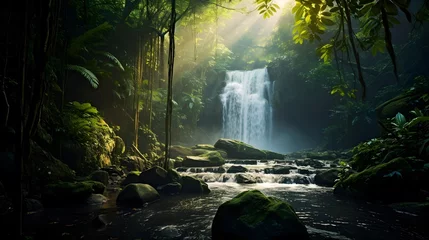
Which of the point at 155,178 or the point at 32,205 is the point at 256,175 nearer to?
the point at 155,178

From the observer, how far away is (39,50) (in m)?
1.96

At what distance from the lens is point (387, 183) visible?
6258mm

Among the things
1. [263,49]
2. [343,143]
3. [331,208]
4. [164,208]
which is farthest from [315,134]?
[164,208]

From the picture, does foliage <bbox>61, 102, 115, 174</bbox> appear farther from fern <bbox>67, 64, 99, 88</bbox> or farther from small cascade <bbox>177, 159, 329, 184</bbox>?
small cascade <bbox>177, 159, 329, 184</bbox>

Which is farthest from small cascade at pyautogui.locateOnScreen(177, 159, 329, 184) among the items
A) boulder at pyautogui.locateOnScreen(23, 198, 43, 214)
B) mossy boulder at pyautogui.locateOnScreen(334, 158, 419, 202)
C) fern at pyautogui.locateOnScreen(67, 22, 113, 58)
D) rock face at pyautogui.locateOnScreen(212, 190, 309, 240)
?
fern at pyautogui.locateOnScreen(67, 22, 113, 58)

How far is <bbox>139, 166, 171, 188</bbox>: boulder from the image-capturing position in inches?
320

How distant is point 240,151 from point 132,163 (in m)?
10.1

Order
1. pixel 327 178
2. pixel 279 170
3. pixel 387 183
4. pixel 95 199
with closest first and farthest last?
pixel 95 199, pixel 387 183, pixel 327 178, pixel 279 170

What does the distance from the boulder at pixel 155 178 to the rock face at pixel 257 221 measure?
4.35 meters

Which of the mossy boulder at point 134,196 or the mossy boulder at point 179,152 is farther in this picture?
the mossy boulder at point 179,152

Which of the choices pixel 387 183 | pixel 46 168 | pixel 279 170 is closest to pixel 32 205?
pixel 46 168

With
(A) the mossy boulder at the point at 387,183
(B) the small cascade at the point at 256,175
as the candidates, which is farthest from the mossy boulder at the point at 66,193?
(A) the mossy boulder at the point at 387,183

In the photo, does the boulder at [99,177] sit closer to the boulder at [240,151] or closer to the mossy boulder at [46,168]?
the mossy boulder at [46,168]

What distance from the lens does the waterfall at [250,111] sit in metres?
27.4
